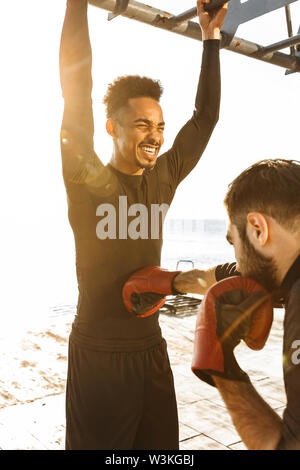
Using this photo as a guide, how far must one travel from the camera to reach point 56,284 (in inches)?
524

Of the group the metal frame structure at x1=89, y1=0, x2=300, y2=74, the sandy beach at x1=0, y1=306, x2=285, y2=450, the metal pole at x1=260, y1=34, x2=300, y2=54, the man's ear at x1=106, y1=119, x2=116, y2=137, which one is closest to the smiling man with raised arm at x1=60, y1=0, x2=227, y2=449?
the man's ear at x1=106, y1=119, x2=116, y2=137

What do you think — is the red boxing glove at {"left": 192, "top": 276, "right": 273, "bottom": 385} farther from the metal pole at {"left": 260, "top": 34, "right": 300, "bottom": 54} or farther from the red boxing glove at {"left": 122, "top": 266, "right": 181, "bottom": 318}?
the metal pole at {"left": 260, "top": 34, "right": 300, "bottom": 54}

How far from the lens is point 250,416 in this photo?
3.56ft

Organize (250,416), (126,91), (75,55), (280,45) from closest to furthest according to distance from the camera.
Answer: (250,416)
(75,55)
(126,91)
(280,45)

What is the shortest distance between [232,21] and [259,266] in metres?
1.70

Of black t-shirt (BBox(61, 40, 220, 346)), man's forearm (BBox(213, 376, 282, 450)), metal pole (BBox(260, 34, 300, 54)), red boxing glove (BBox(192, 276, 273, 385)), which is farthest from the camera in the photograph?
metal pole (BBox(260, 34, 300, 54))

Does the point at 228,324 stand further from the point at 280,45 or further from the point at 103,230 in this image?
the point at 280,45

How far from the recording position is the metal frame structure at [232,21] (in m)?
1.93

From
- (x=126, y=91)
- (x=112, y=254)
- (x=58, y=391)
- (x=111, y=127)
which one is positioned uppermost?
(x=126, y=91)

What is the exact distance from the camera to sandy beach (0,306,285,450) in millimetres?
2996

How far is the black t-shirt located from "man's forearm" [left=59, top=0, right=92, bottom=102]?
0.09ft

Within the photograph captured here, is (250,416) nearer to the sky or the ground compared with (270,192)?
nearer to the ground

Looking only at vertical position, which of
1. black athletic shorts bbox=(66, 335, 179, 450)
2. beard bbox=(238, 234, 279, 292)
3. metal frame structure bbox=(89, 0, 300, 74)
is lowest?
black athletic shorts bbox=(66, 335, 179, 450)

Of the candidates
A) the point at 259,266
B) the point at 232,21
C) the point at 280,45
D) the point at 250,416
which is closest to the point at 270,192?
the point at 259,266
